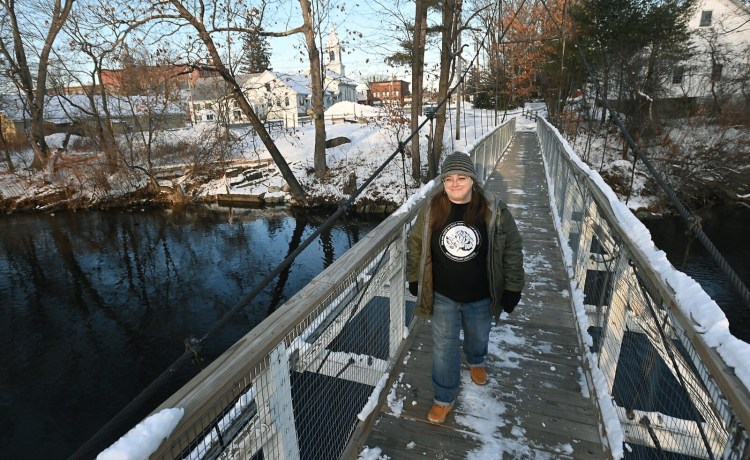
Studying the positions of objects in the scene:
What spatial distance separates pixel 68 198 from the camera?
20.0 metres

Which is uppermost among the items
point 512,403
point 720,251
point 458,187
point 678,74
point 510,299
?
point 678,74

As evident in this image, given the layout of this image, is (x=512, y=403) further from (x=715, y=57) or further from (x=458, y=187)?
(x=715, y=57)

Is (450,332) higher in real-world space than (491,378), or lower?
higher

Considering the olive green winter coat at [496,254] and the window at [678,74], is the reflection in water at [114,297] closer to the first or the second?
the olive green winter coat at [496,254]

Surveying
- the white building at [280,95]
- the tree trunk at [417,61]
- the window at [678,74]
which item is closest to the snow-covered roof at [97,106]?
the white building at [280,95]

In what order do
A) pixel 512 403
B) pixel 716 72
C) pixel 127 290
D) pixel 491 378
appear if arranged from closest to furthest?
pixel 512 403 → pixel 491 378 → pixel 127 290 → pixel 716 72

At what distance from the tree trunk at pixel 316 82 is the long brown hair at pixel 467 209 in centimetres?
1615

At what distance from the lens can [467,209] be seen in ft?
6.77

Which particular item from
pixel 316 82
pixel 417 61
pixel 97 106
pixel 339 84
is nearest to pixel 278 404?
pixel 417 61

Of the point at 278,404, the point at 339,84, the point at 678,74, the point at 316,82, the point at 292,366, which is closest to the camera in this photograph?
→ the point at 278,404

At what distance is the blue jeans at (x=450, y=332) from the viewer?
7.31 ft

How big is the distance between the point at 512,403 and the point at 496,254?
1.05m

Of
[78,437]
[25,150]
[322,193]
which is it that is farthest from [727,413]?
[25,150]

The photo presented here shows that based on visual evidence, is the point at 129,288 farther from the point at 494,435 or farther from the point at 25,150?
the point at 25,150
